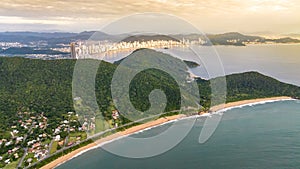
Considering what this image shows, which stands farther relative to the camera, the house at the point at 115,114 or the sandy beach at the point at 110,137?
the house at the point at 115,114

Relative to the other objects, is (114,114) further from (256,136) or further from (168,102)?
(256,136)

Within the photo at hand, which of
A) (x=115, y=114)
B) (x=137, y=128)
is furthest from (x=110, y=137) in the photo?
(x=115, y=114)

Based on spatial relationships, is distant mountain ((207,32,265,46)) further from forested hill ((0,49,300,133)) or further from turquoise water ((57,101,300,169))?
turquoise water ((57,101,300,169))

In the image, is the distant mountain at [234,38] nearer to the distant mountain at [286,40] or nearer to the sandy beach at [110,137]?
the distant mountain at [286,40]

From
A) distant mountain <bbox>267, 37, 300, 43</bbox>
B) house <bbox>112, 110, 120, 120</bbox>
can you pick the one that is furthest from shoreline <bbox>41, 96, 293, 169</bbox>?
distant mountain <bbox>267, 37, 300, 43</bbox>

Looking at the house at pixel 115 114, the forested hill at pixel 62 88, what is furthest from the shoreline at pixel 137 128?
the house at pixel 115 114
